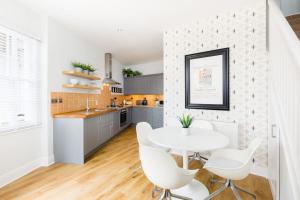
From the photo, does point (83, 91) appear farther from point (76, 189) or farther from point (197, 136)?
point (197, 136)

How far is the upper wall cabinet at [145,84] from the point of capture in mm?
5637

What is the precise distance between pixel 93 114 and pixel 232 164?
2.56 m

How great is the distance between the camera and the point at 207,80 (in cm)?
287

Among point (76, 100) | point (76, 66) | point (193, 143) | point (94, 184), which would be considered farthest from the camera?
point (76, 100)

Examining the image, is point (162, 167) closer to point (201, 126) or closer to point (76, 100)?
point (201, 126)

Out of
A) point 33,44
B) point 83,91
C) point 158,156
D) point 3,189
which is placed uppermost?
point 33,44

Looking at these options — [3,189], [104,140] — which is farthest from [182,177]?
[104,140]

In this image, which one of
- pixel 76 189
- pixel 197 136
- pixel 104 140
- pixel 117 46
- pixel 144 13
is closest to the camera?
pixel 197 136

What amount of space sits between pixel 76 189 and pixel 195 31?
3.27 metres

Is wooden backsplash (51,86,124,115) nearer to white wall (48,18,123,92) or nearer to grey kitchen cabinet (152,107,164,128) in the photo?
white wall (48,18,123,92)

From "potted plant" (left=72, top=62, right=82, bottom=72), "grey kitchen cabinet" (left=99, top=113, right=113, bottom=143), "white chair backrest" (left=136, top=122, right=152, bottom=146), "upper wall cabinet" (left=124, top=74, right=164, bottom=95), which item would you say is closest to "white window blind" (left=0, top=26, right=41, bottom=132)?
"potted plant" (left=72, top=62, right=82, bottom=72)

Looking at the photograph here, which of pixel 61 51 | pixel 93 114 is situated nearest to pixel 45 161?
pixel 93 114

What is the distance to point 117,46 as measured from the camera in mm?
4418

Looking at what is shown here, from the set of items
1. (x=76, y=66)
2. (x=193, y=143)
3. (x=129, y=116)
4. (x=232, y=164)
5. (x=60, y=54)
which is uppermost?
(x=60, y=54)
